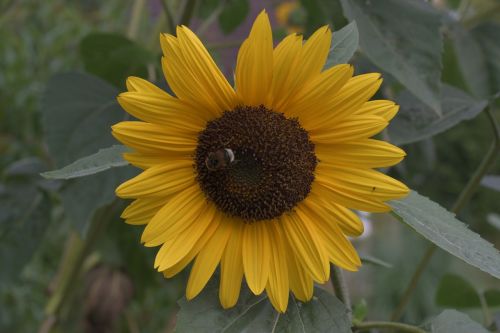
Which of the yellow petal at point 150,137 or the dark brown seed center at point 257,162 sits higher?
the yellow petal at point 150,137

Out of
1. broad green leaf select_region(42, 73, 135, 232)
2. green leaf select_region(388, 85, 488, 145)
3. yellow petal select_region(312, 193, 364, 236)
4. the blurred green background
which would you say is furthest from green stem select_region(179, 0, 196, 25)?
yellow petal select_region(312, 193, 364, 236)

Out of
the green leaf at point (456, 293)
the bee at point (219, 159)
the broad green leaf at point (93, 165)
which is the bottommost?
the green leaf at point (456, 293)

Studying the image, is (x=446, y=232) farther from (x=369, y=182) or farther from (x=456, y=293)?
(x=456, y=293)

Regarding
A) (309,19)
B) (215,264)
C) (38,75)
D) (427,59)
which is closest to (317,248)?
(215,264)

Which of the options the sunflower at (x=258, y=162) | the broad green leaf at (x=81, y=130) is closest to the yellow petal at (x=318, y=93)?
the sunflower at (x=258, y=162)

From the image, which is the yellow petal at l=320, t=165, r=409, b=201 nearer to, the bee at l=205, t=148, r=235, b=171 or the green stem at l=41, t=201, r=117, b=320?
the bee at l=205, t=148, r=235, b=171

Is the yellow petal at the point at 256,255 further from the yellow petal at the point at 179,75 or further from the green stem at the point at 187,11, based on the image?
the green stem at the point at 187,11

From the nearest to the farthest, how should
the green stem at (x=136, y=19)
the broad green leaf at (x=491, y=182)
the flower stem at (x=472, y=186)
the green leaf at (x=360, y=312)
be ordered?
the green leaf at (x=360, y=312)
the flower stem at (x=472, y=186)
the broad green leaf at (x=491, y=182)
the green stem at (x=136, y=19)
